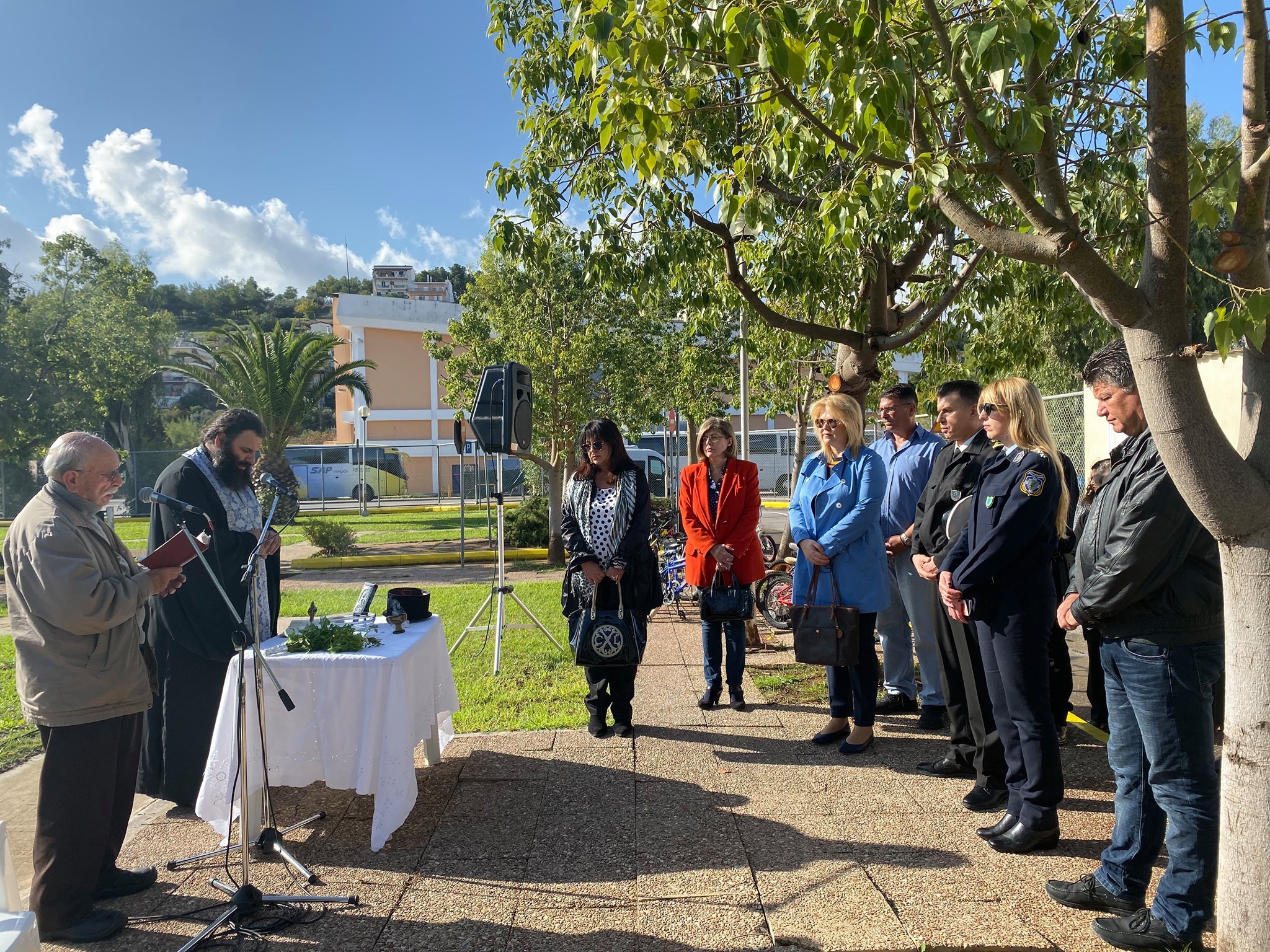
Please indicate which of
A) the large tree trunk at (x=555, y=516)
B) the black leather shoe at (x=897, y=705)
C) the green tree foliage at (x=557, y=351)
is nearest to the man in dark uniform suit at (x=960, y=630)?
the black leather shoe at (x=897, y=705)

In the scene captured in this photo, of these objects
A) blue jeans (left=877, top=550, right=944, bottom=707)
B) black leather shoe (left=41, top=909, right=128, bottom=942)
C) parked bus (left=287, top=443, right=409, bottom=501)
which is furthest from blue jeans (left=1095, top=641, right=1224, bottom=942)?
parked bus (left=287, top=443, right=409, bottom=501)

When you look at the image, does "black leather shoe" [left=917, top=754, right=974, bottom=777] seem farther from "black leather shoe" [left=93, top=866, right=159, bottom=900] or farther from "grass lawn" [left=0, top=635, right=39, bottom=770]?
"grass lawn" [left=0, top=635, right=39, bottom=770]

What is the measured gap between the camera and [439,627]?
4.63m

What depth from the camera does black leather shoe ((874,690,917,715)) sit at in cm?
561

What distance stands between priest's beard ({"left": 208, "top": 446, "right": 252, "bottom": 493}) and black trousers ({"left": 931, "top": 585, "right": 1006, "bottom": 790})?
3605 millimetres

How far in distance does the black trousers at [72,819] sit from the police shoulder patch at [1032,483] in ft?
12.5

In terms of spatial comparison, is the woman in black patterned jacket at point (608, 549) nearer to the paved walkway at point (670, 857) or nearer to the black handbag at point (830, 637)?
the paved walkway at point (670, 857)

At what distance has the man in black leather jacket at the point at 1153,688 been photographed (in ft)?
9.04

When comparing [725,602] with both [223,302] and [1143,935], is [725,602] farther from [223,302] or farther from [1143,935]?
[223,302]

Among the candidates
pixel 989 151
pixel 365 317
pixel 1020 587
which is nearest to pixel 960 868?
pixel 1020 587

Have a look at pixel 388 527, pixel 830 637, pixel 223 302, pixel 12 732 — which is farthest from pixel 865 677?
pixel 223 302

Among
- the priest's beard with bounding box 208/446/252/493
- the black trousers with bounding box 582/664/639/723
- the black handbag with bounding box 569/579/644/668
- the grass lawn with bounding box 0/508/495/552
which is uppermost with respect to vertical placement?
the priest's beard with bounding box 208/446/252/493

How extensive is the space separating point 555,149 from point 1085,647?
6.25m

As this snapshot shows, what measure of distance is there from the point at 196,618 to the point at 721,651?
3.20 m
